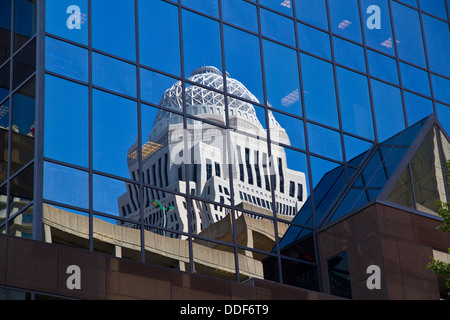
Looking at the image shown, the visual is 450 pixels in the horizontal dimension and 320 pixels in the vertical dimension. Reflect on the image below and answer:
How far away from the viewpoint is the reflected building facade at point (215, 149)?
93.2 ft

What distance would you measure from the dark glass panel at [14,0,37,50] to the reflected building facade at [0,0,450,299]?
2.8 inches

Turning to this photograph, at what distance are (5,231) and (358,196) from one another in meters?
13.2

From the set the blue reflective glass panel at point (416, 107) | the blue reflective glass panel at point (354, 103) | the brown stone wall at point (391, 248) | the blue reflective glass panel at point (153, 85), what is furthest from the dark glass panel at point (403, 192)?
the blue reflective glass panel at point (153, 85)

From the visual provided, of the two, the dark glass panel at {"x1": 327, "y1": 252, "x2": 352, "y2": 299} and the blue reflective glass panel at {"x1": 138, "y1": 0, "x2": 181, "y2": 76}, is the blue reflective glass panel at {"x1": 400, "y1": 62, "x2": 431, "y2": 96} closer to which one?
the dark glass panel at {"x1": 327, "y1": 252, "x2": 352, "y2": 299}

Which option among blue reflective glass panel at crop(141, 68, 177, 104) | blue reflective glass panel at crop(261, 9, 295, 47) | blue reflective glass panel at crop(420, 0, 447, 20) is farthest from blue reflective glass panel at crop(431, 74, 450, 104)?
blue reflective glass panel at crop(141, 68, 177, 104)

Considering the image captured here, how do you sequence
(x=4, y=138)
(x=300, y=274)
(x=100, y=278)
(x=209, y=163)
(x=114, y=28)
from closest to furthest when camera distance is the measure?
(x=100, y=278)
(x=4, y=138)
(x=114, y=28)
(x=209, y=163)
(x=300, y=274)

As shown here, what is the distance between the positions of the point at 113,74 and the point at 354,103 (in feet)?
37.5

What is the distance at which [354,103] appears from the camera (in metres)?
37.3

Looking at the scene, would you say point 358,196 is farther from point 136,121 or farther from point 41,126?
point 41,126

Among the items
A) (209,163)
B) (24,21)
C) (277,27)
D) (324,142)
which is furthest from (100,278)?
(277,27)

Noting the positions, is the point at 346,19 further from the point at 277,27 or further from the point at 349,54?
the point at 277,27

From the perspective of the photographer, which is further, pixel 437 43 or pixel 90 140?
pixel 437 43

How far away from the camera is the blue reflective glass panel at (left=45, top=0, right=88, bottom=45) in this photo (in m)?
30.1
